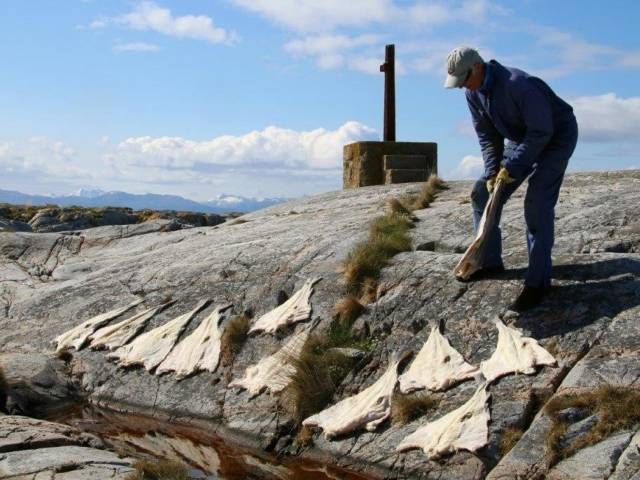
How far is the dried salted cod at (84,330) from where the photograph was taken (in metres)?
12.1

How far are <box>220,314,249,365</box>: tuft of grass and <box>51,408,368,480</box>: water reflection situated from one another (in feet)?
4.02

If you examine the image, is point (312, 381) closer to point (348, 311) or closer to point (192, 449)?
point (348, 311)

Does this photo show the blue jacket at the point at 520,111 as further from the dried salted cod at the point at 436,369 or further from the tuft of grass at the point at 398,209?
the tuft of grass at the point at 398,209

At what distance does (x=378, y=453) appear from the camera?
807cm

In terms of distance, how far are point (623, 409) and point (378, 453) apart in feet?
8.12

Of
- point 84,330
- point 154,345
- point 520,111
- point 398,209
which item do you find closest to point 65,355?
point 84,330

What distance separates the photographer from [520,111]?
8820 millimetres

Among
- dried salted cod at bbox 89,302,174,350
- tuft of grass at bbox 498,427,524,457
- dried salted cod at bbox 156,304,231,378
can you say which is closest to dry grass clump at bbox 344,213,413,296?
dried salted cod at bbox 156,304,231,378

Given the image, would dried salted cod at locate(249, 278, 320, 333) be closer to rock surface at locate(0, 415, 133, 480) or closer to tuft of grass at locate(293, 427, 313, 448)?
tuft of grass at locate(293, 427, 313, 448)

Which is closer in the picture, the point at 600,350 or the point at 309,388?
the point at 600,350

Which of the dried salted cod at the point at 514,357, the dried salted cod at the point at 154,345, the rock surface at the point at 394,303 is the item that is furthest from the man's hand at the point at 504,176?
the dried salted cod at the point at 154,345

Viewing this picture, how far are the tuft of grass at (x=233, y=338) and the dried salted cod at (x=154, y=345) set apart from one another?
2.98 ft

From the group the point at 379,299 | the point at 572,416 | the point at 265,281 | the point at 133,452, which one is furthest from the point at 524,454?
the point at 265,281

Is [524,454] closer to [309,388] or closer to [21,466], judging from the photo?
[309,388]
